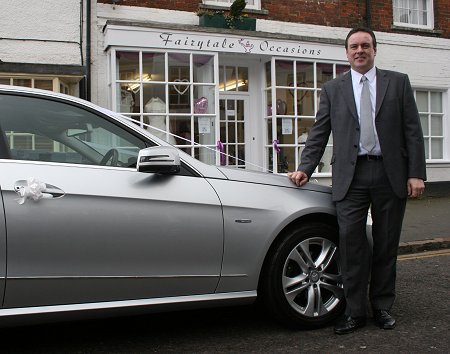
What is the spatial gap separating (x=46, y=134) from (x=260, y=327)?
6.50ft

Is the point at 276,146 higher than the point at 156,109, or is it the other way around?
the point at 156,109

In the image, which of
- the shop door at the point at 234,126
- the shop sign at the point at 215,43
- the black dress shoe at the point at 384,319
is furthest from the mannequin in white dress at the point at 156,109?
the black dress shoe at the point at 384,319

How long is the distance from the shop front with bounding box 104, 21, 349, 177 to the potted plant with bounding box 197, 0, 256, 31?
248mm

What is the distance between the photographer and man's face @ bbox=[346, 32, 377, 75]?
3631 mm

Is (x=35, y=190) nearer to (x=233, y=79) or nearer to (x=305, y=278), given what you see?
(x=305, y=278)

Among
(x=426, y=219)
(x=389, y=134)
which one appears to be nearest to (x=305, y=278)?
(x=389, y=134)

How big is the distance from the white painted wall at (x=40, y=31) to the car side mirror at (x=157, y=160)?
6.13 meters

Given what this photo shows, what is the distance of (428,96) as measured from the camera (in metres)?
11.9

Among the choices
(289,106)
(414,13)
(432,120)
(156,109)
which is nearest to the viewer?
(156,109)

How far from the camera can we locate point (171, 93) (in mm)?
9039

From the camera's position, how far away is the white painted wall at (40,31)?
822 centimetres

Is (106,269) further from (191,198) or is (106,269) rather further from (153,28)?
(153,28)

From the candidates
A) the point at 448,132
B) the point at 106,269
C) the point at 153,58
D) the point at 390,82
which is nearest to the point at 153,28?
the point at 153,58

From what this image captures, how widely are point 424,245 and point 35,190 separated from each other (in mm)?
5252
